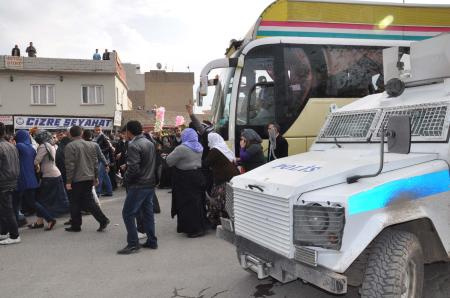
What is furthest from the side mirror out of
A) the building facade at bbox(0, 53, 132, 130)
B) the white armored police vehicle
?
the building facade at bbox(0, 53, 132, 130)

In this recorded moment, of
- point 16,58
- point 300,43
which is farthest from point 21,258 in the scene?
point 16,58

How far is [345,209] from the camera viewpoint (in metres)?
3.17

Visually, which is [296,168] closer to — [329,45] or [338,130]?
[338,130]

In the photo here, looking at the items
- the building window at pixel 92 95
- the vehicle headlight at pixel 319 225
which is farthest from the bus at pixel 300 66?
the building window at pixel 92 95

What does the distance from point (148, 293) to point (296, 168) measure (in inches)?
83.3

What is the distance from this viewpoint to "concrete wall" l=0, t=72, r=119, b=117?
91.9 ft

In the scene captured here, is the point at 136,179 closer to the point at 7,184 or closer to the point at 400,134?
the point at 7,184

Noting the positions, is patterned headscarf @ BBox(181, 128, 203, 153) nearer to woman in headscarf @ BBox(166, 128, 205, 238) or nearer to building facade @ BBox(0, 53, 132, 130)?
woman in headscarf @ BBox(166, 128, 205, 238)

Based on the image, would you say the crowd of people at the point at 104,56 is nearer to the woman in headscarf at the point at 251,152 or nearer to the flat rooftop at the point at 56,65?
the flat rooftop at the point at 56,65

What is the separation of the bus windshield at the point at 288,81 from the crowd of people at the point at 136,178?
97 cm

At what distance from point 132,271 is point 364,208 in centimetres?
325

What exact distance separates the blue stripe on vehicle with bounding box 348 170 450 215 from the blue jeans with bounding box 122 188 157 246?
3.51 m

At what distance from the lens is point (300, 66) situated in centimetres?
859

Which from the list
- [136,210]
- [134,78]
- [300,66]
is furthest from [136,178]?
[134,78]
